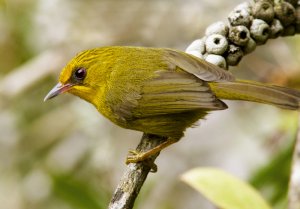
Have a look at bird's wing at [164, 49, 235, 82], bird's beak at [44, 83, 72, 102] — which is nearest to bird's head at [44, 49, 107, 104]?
bird's beak at [44, 83, 72, 102]

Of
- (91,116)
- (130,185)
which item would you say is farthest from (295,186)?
(91,116)

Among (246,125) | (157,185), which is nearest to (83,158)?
(157,185)

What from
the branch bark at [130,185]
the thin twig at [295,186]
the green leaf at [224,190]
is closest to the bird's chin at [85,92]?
the branch bark at [130,185]

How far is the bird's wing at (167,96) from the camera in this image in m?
3.74

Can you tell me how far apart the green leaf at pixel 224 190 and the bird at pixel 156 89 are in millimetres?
268

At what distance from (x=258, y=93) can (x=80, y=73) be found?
1130 millimetres

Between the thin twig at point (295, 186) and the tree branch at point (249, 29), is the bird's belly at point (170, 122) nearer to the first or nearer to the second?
the tree branch at point (249, 29)

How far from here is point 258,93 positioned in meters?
3.59

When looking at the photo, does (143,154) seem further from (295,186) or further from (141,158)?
(295,186)

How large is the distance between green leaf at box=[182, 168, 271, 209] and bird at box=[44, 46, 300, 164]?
0.27 meters

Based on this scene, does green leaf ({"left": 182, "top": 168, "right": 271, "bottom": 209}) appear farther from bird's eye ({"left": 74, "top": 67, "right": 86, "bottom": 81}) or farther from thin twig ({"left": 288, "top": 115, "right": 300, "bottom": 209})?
bird's eye ({"left": 74, "top": 67, "right": 86, "bottom": 81})

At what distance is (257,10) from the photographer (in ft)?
11.4

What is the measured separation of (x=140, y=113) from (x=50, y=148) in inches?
70.8

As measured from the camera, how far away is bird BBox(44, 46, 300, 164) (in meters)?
3.63
